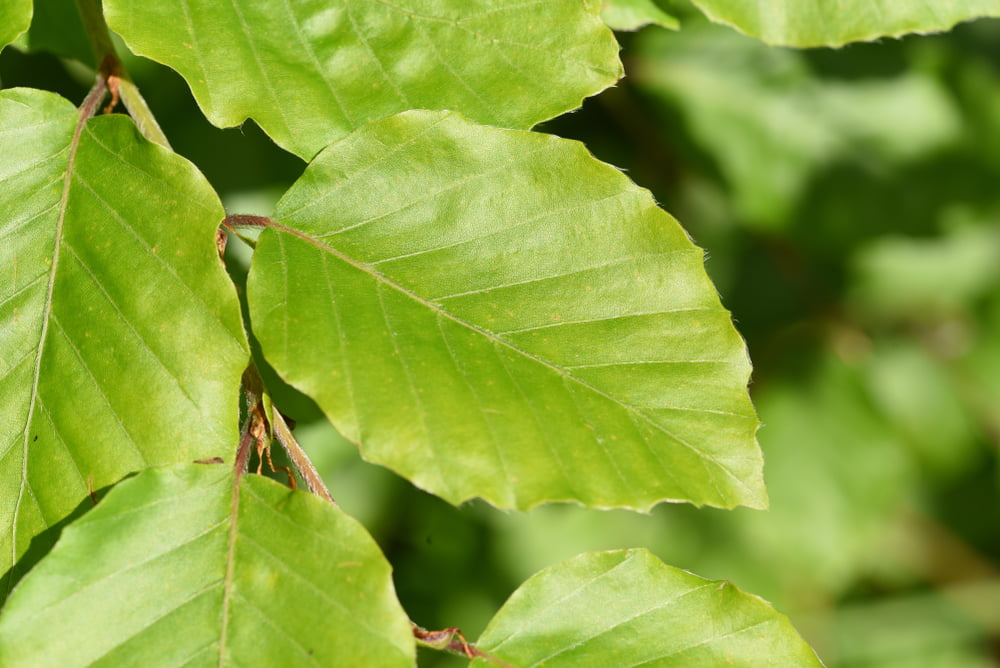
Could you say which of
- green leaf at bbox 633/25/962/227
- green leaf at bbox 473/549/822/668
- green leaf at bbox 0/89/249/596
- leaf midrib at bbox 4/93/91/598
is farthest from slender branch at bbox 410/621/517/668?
green leaf at bbox 633/25/962/227

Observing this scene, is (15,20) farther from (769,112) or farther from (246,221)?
(769,112)

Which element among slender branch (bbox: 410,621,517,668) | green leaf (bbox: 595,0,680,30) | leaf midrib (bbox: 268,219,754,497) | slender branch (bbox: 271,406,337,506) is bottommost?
slender branch (bbox: 410,621,517,668)

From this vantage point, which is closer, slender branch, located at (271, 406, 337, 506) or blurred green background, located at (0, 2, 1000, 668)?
slender branch, located at (271, 406, 337, 506)

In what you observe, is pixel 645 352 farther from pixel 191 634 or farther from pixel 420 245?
pixel 191 634

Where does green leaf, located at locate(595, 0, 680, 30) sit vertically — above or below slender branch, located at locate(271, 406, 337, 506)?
above

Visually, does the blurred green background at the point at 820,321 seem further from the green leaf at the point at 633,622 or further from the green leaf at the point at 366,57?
the green leaf at the point at 633,622

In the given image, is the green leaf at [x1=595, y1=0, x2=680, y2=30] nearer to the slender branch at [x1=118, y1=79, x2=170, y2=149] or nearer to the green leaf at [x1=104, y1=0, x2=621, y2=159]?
the green leaf at [x1=104, y1=0, x2=621, y2=159]

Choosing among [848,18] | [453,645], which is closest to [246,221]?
[453,645]
